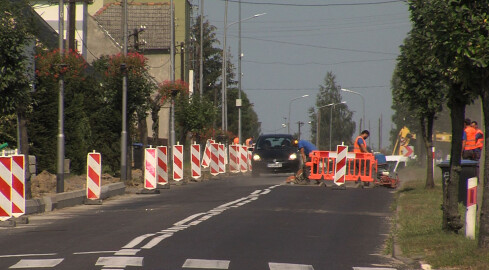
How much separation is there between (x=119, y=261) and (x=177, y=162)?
73.1 feet

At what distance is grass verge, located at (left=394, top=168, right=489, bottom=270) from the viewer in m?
11.8

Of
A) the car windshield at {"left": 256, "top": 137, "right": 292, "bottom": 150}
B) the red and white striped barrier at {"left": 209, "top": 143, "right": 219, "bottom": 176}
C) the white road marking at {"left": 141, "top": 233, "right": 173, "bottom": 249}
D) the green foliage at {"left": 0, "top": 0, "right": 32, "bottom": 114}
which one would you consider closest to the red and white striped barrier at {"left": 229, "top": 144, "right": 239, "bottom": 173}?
the car windshield at {"left": 256, "top": 137, "right": 292, "bottom": 150}

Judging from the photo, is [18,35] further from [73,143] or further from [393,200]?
[73,143]

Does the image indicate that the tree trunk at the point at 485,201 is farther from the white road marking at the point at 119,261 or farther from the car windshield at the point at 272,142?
the car windshield at the point at 272,142

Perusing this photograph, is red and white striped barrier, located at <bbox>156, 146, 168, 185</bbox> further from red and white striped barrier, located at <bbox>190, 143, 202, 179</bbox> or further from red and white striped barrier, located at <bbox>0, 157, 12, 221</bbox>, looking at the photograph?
red and white striped barrier, located at <bbox>0, 157, 12, 221</bbox>

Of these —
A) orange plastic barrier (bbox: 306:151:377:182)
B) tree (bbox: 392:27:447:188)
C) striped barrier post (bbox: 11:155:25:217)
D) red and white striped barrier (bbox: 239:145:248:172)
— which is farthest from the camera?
red and white striped barrier (bbox: 239:145:248:172)

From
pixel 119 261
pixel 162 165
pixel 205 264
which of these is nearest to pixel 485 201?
pixel 205 264

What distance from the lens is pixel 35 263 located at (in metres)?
11.3

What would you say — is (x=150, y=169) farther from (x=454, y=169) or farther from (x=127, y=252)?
(x=127, y=252)

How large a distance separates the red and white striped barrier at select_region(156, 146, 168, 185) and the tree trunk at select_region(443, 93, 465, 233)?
14.9 metres

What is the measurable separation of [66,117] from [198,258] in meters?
23.2

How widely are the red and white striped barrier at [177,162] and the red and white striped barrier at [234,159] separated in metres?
13.0

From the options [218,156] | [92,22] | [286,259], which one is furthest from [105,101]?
[92,22]

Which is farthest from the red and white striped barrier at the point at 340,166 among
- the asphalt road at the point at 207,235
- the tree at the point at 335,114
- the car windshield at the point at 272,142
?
the tree at the point at 335,114
